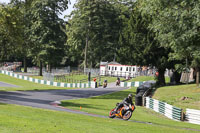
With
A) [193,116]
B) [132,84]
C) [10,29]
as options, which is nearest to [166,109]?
[193,116]

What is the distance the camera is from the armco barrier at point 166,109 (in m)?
23.0

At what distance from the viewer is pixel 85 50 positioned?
78938 millimetres

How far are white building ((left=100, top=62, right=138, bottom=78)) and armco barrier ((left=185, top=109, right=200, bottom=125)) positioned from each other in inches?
1820

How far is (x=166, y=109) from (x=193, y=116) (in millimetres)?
3020

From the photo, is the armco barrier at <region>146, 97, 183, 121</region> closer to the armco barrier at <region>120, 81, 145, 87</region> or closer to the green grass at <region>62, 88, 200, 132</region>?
the green grass at <region>62, 88, 200, 132</region>

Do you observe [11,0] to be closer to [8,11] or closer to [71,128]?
[8,11]

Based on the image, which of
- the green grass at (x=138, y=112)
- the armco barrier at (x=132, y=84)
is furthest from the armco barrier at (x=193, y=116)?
the armco barrier at (x=132, y=84)

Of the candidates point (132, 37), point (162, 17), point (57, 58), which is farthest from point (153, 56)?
point (57, 58)

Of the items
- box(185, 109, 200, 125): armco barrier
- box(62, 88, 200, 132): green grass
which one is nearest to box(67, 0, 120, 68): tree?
box(62, 88, 200, 132): green grass

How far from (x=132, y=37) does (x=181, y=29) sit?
59.6ft

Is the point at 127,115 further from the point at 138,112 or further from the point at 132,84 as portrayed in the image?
the point at 132,84

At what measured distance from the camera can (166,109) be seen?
24953mm

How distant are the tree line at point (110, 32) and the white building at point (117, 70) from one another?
6767 mm

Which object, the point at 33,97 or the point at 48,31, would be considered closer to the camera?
the point at 33,97
